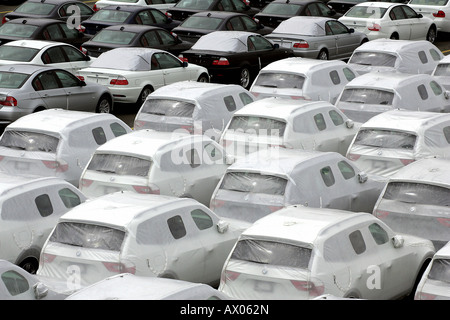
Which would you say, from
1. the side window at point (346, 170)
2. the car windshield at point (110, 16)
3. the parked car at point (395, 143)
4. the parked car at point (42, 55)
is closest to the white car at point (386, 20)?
the car windshield at point (110, 16)

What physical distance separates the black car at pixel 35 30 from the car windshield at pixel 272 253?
1593cm

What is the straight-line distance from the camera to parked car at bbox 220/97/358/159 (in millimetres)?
17641

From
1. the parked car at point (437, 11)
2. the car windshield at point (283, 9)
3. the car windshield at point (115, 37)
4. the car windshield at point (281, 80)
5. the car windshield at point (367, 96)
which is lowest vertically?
the parked car at point (437, 11)

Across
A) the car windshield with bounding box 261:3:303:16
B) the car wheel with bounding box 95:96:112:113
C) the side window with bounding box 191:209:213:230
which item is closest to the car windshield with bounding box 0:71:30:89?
the car wheel with bounding box 95:96:112:113

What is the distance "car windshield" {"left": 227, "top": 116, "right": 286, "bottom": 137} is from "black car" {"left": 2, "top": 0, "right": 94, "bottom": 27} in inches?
526

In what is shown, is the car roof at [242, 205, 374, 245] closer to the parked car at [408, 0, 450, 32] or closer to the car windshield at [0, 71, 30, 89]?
the car windshield at [0, 71, 30, 89]

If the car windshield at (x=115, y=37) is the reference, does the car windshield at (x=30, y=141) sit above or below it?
above

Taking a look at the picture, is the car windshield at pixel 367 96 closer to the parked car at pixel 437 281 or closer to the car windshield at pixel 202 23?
the car windshield at pixel 202 23

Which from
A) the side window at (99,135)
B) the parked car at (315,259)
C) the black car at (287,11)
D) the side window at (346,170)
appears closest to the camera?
the parked car at (315,259)

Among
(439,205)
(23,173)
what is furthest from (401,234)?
(23,173)

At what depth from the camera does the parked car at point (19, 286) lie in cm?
1093

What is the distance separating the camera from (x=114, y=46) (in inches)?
1025

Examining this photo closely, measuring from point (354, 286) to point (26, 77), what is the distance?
447 inches

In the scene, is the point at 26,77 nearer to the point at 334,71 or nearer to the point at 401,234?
the point at 334,71
